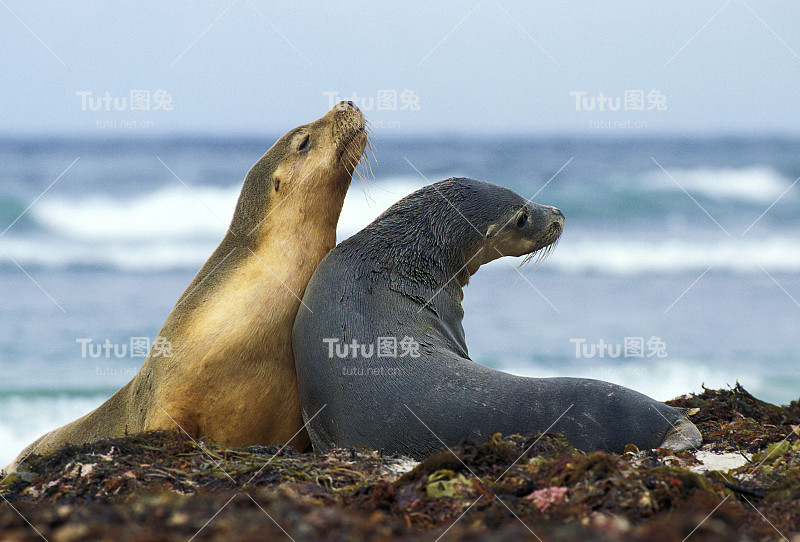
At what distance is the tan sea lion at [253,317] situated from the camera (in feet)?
19.1

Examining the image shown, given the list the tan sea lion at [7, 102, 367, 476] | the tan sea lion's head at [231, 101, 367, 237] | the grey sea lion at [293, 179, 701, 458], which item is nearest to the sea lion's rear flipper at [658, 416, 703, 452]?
the grey sea lion at [293, 179, 701, 458]

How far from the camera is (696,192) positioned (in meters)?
23.3

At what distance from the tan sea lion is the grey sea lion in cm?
23

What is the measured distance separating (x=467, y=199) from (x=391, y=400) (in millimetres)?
1965

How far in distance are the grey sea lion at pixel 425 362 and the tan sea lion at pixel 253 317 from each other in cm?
23

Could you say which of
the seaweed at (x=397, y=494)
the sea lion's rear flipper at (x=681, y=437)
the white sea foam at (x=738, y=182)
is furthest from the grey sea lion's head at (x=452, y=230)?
the white sea foam at (x=738, y=182)

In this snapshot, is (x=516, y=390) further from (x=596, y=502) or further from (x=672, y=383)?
(x=672, y=383)

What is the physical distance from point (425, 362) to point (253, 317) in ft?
4.32

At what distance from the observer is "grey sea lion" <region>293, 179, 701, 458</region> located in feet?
16.7

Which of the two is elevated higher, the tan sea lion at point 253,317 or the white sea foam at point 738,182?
the white sea foam at point 738,182

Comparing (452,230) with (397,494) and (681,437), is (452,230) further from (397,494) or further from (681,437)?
(397,494)

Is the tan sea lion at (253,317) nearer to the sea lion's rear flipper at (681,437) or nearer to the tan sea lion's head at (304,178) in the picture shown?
the tan sea lion's head at (304,178)

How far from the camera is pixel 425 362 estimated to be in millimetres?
5375

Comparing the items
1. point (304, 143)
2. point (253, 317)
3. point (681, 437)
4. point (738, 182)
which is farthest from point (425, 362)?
point (738, 182)
